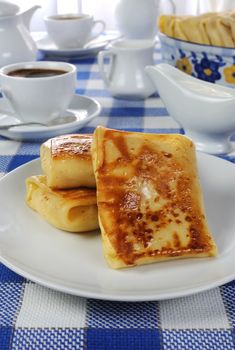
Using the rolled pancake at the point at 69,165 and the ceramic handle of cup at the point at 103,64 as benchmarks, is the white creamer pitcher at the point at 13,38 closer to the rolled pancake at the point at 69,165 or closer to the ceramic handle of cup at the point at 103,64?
the ceramic handle of cup at the point at 103,64

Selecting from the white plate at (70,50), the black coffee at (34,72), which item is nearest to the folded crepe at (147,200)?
the black coffee at (34,72)

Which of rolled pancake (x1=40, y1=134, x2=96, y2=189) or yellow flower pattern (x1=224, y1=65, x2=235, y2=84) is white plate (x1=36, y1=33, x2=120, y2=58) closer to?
yellow flower pattern (x1=224, y1=65, x2=235, y2=84)

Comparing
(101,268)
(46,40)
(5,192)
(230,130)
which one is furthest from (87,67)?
(101,268)

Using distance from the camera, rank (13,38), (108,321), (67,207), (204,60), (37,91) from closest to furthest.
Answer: (108,321)
(67,207)
(37,91)
(204,60)
(13,38)

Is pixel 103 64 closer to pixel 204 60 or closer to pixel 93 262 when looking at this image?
pixel 204 60

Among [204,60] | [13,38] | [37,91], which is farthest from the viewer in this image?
[13,38]

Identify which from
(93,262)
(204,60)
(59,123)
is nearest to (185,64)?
(204,60)

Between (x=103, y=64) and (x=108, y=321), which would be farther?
(x=103, y=64)
